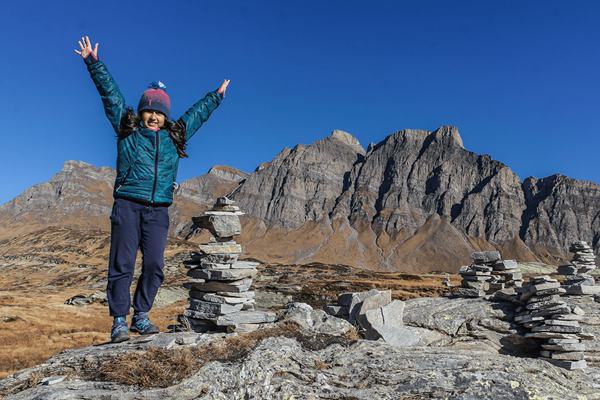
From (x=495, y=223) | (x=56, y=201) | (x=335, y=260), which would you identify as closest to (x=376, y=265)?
(x=335, y=260)

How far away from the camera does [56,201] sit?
624 ft

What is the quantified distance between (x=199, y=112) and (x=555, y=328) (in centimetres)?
1009

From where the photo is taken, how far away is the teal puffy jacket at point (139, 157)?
17.8 ft

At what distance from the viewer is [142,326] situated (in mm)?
5570

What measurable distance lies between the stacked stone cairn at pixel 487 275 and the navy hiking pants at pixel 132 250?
1149 centimetres

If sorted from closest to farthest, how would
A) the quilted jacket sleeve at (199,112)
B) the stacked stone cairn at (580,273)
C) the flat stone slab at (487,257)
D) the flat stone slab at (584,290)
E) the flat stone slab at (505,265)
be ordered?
the quilted jacket sleeve at (199,112) → the flat stone slab at (584,290) → the stacked stone cairn at (580,273) → the flat stone slab at (487,257) → the flat stone slab at (505,265)

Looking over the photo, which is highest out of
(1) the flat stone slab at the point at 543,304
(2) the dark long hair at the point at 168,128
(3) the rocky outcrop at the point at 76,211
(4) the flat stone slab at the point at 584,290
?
(3) the rocky outcrop at the point at 76,211

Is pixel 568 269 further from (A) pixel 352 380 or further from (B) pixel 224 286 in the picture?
(A) pixel 352 380

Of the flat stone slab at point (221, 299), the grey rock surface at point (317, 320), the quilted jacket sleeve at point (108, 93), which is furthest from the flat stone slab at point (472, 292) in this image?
the quilted jacket sleeve at point (108, 93)

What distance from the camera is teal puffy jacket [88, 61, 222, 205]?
17.8 ft

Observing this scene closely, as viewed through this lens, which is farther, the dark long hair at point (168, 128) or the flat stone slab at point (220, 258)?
the flat stone slab at point (220, 258)

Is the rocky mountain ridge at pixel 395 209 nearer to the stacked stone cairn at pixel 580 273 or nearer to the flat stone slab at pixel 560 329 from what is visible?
the stacked stone cairn at pixel 580 273

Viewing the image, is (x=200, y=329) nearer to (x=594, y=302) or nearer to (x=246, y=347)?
(x=246, y=347)

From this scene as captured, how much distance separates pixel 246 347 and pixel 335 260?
11659 cm
